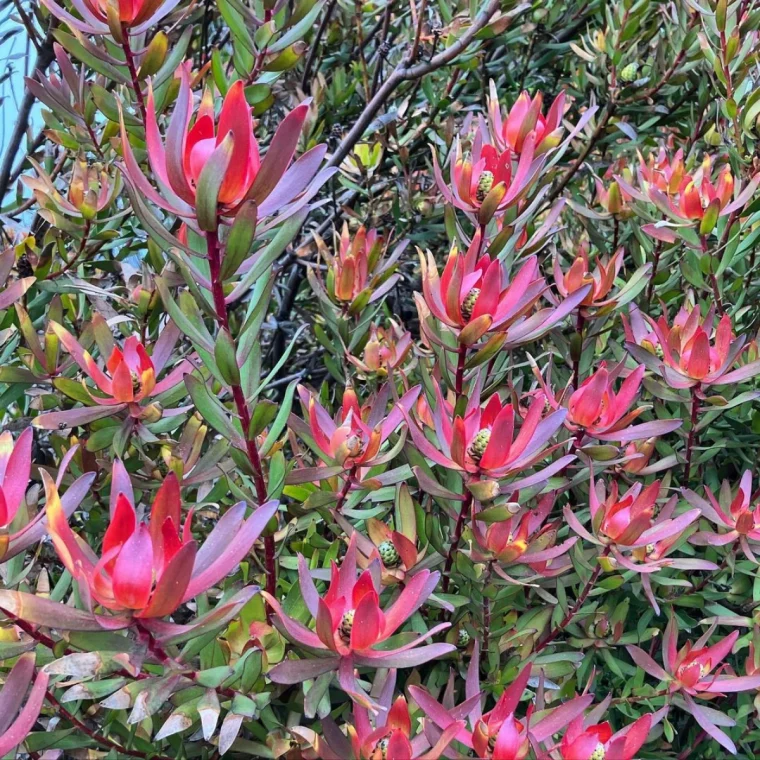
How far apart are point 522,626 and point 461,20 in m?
1.11

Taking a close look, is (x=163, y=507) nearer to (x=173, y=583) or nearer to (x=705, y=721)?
(x=173, y=583)

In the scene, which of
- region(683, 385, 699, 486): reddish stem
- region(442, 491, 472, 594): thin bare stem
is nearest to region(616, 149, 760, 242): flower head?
region(683, 385, 699, 486): reddish stem

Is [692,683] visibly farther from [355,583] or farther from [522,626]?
[355,583]

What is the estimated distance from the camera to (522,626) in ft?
3.09

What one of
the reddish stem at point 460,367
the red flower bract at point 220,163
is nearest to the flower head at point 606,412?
the reddish stem at point 460,367

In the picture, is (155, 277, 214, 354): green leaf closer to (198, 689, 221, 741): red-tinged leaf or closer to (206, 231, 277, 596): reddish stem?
(206, 231, 277, 596): reddish stem

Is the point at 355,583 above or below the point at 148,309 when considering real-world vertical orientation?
below

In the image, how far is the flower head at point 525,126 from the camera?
0.97 metres

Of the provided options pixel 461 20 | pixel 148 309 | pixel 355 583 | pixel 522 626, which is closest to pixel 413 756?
pixel 355 583

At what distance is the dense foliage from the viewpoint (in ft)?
1.95

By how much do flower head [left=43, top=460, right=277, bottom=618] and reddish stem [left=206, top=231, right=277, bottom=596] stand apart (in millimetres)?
92

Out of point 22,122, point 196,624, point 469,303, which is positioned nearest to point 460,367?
point 469,303

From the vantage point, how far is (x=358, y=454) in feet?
2.68

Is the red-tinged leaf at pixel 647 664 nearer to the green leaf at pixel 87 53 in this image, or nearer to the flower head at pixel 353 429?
the flower head at pixel 353 429
